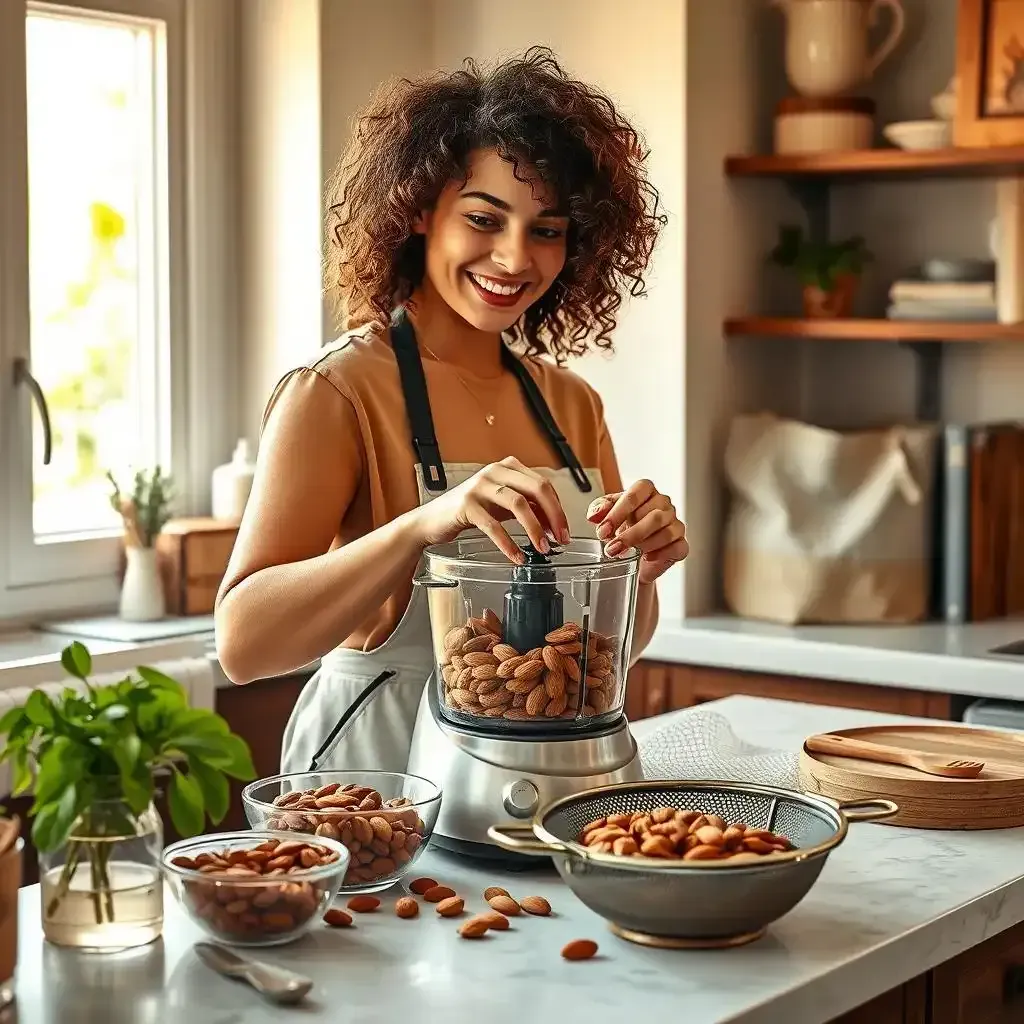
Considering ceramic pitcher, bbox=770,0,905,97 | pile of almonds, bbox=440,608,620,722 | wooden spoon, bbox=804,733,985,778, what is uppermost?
ceramic pitcher, bbox=770,0,905,97

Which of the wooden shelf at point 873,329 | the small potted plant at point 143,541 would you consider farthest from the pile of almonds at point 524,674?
the wooden shelf at point 873,329

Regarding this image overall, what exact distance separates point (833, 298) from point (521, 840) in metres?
2.32

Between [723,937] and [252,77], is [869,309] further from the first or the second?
[723,937]

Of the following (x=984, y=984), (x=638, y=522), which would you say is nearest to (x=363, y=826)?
(x=638, y=522)

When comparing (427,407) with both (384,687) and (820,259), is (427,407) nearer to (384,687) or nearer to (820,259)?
(384,687)

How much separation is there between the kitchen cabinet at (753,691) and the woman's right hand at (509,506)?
5.09 feet

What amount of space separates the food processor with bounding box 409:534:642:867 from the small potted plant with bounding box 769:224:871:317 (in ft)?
6.56

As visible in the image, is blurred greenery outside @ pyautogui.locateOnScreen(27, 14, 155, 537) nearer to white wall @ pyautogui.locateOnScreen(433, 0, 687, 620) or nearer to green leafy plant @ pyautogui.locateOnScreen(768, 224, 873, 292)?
white wall @ pyautogui.locateOnScreen(433, 0, 687, 620)

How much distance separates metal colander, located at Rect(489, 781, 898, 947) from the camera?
130cm

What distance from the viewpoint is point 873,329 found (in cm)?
333

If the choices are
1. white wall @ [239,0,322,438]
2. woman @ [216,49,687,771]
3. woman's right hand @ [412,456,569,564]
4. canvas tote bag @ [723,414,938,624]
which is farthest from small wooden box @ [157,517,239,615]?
woman's right hand @ [412,456,569,564]

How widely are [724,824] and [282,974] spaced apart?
0.39 meters

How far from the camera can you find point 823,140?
3381mm

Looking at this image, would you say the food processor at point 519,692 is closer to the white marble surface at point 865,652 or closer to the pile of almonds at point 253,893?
the pile of almonds at point 253,893
